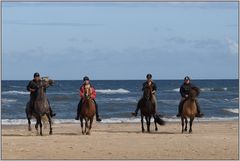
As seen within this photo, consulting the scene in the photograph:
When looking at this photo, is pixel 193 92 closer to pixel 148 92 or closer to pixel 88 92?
pixel 148 92

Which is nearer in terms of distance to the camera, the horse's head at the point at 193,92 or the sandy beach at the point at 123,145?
the sandy beach at the point at 123,145

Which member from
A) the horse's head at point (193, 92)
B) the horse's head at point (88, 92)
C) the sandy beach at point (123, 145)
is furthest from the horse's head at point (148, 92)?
the horse's head at point (88, 92)

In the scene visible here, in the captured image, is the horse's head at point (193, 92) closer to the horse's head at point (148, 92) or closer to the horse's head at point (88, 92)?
the horse's head at point (148, 92)

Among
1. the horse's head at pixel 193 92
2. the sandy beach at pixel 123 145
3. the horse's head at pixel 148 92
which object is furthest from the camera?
the horse's head at pixel 148 92

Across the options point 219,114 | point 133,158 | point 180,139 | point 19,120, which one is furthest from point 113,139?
point 219,114

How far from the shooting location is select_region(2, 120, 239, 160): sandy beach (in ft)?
57.3

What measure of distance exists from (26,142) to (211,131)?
25.4 ft

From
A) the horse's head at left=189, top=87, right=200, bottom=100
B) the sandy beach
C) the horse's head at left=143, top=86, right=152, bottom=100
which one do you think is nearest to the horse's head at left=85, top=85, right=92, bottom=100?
the sandy beach

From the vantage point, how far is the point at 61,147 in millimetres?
19109

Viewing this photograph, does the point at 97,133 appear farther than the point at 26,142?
Yes

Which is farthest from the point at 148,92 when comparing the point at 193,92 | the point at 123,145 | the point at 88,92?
the point at 123,145

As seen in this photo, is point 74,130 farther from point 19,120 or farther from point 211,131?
point 19,120

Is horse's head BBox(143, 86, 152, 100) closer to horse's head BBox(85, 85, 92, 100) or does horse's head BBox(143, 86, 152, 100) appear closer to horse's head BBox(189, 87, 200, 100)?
horse's head BBox(189, 87, 200, 100)

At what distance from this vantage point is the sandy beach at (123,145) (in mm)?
17453
